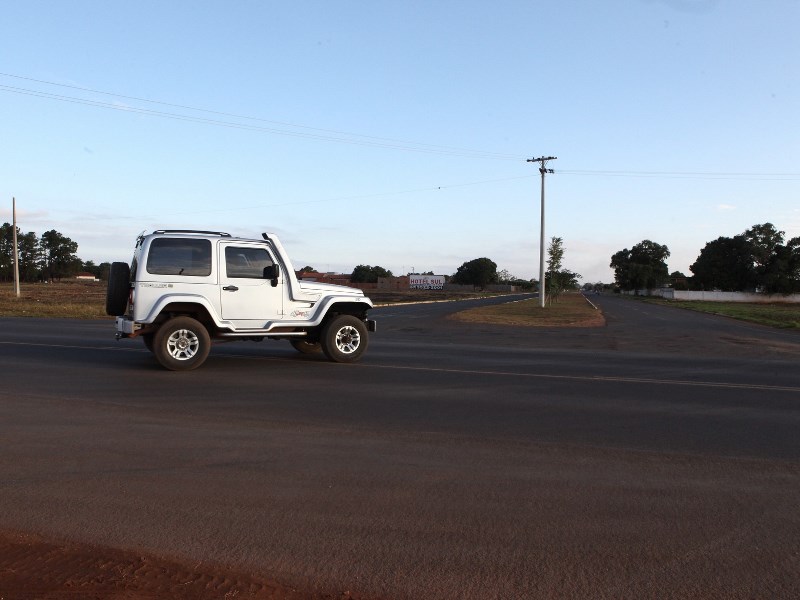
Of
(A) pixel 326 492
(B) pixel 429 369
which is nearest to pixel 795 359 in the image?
(B) pixel 429 369

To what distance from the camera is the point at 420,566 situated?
12.8ft

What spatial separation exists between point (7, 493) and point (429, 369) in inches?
331

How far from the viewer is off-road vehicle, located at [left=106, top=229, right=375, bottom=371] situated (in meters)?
11.5

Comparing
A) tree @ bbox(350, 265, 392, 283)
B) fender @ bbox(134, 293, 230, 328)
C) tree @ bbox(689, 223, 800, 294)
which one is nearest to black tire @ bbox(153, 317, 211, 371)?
fender @ bbox(134, 293, 230, 328)

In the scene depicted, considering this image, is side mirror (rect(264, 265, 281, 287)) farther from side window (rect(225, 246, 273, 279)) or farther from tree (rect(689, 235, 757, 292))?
tree (rect(689, 235, 757, 292))

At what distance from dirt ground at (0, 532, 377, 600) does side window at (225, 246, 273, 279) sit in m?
8.24

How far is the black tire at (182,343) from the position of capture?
452 inches

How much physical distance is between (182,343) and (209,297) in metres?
0.92

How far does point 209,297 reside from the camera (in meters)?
11.8

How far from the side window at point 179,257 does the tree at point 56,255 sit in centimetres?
15110

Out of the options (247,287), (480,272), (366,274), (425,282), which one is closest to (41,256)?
(366,274)

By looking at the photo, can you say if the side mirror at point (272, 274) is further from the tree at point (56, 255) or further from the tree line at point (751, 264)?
the tree at point (56, 255)

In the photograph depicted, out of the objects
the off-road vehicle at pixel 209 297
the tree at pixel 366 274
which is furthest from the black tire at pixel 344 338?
the tree at pixel 366 274

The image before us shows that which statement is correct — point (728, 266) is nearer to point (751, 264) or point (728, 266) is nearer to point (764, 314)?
point (751, 264)
